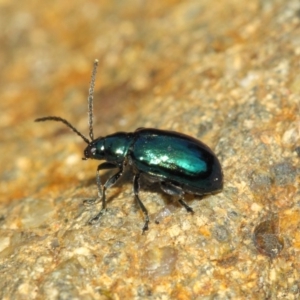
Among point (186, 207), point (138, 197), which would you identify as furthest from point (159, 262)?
point (138, 197)

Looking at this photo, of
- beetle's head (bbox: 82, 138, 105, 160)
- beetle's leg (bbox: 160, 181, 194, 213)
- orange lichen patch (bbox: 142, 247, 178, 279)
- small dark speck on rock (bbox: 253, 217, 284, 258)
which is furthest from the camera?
beetle's head (bbox: 82, 138, 105, 160)

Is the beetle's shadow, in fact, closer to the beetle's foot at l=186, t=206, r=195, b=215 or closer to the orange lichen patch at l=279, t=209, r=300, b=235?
the beetle's foot at l=186, t=206, r=195, b=215

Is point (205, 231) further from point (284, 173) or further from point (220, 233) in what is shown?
point (284, 173)

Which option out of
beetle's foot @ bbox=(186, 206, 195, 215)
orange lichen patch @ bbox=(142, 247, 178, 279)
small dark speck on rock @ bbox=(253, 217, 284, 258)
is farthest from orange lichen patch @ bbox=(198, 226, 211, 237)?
small dark speck on rock @ bbox=(253, 217, 284, 258)

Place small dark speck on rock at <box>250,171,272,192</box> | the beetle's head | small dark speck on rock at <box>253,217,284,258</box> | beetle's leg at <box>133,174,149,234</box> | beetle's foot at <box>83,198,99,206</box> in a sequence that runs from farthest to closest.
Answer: the beetle's head < beetle's foot at <box>83,198,99,206</box> < small dark speck on rock at <box>250,171,272,192</box> < beetle's leg at <box>133,174,149,234</box> < small dark speck on rock at <box>253,217,284,258</box>

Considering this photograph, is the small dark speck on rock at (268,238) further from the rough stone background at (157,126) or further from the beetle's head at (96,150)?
the beetle's head at (96,150)

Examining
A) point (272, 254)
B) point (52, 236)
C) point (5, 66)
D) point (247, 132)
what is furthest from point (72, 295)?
point (5, 66)
